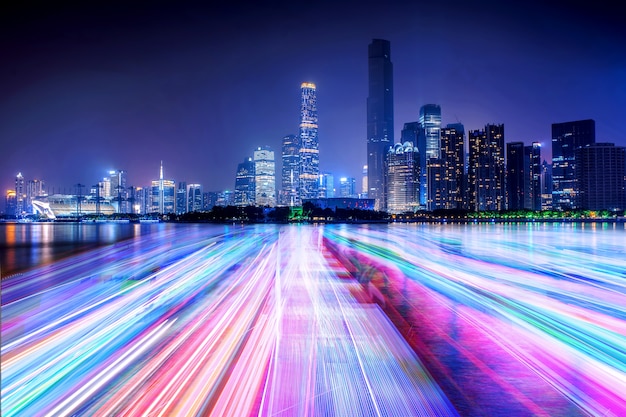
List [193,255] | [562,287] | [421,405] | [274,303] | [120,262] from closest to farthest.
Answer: [421,405] < [274,303] < [562,287] < [120,262] < [193,255]

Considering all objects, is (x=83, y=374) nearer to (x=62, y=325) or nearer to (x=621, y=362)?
(x=62, y=325)

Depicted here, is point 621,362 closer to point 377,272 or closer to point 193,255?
point 377,272

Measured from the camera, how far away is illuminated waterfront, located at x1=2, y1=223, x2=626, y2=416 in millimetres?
5570

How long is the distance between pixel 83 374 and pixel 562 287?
13.1 m

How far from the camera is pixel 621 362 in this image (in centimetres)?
709

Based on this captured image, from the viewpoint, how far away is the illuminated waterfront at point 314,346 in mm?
5570

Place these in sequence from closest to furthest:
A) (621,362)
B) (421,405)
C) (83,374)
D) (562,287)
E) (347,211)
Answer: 1. (421,405)
2. (83,374)
3. (621,362)
4. (562,287)
5. (347,211)

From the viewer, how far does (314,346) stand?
306 inches

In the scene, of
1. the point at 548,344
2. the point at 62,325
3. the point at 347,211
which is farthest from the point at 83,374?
the point at 347,211

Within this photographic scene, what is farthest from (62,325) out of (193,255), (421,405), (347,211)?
(347,211)

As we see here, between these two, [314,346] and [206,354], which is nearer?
[206,354]

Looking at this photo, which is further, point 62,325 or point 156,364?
point 62,325

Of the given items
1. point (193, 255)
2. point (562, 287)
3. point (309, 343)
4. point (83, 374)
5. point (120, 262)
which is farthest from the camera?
point (193, 255)

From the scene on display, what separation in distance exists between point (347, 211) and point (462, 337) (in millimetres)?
174958
